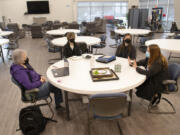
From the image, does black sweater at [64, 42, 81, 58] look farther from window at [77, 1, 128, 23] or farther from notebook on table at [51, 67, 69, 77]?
window at [77, 1, 128, 23]

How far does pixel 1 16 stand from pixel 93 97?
1360 cm

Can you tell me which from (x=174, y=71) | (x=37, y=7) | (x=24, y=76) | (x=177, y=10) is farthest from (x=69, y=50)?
(x=37, y=7)

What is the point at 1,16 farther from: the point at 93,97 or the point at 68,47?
the point at 93,97

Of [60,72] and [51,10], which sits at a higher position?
[51,10]

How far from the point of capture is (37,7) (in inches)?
512

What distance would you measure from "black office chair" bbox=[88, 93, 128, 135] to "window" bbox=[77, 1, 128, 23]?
516 inches

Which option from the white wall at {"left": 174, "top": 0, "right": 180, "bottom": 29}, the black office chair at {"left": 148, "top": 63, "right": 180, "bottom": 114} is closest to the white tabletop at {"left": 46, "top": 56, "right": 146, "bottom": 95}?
the black office chair at {"left": 148, "top": 63, "right": 180, "bottom": 114}

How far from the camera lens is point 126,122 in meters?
2.70

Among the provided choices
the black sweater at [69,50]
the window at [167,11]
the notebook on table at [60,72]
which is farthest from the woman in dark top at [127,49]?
the window at [167,11]

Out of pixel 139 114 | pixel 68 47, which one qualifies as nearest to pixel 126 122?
pixel 139 114

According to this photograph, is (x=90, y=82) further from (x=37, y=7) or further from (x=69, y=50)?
(x=37, y=7)

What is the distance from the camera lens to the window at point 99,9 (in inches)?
552

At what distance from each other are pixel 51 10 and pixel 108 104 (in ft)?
42.9

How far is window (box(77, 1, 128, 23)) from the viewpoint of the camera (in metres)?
14.0
